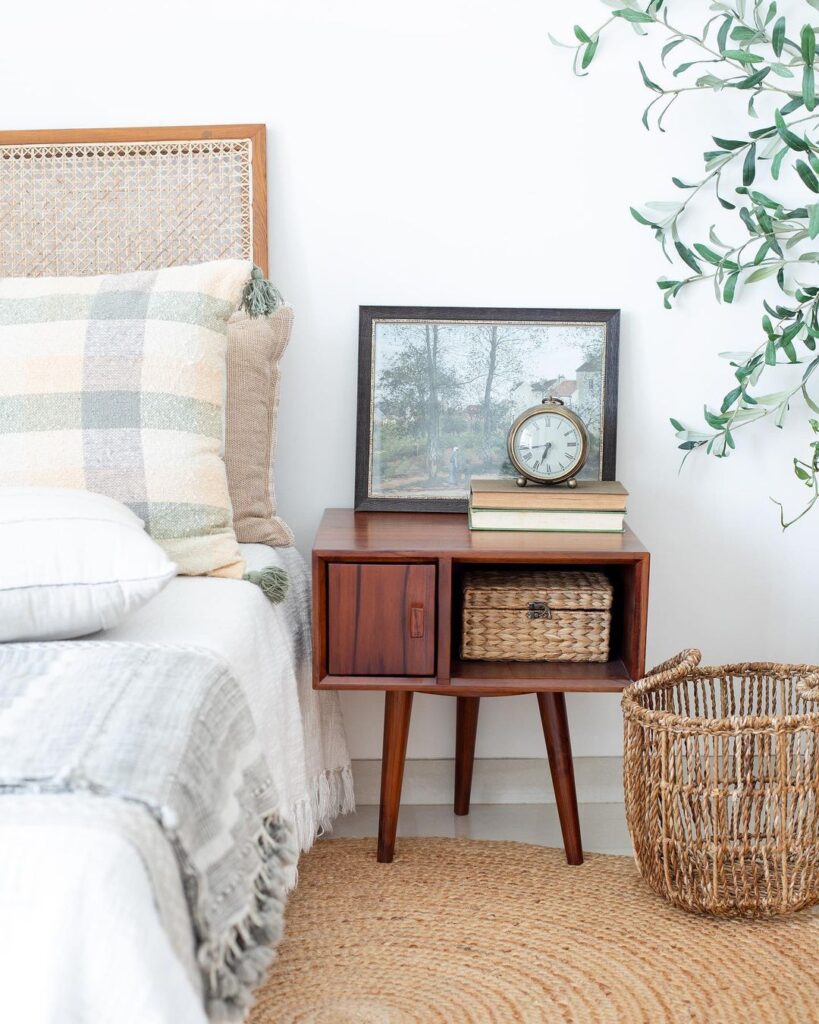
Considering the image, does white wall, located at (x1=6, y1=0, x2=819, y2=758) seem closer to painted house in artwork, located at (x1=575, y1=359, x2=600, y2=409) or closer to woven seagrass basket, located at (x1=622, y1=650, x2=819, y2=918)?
painted house in artwork, located at (x1=575, y1=359, x2=600, y2=409)

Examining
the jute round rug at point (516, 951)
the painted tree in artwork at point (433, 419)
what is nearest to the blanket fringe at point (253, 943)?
the jute round rug at point (516, 951)

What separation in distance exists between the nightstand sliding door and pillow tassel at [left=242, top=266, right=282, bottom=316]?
0.43 m

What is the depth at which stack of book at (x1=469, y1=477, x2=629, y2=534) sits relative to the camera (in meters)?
1.70

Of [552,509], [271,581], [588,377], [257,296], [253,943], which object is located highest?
[257,296]

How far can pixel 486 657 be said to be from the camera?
1.72m

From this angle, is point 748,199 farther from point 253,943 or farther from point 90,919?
point 90,919

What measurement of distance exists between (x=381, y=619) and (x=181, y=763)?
738 millimetres

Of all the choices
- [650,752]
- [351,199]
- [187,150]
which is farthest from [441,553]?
[187,150]

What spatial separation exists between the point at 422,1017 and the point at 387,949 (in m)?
0.17

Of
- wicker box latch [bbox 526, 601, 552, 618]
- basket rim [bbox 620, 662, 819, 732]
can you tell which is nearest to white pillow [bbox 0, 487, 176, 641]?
wicker box latch [bbox 526, 601, 552, 618]

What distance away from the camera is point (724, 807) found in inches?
61.7

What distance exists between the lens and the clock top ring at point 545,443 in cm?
178

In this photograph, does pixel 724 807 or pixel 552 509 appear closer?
pixel 724 807

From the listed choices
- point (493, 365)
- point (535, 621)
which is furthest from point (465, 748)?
point (493, 365)
